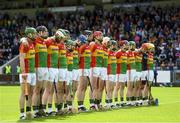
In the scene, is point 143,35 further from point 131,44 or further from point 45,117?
point 45,117

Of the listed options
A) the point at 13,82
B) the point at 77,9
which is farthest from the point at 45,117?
the point at 77,9

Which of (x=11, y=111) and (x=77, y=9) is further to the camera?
(x=77, y=9)

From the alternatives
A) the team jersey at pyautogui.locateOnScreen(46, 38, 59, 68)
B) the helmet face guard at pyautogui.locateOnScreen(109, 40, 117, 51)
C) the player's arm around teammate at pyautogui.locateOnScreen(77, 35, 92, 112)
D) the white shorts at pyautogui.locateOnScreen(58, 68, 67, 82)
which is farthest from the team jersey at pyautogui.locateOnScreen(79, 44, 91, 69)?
the team jersey at pyautogui.locateOnScreen(46, 38, 59, 68)

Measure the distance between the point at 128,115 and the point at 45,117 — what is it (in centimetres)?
283

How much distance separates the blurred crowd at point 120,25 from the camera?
4641cm

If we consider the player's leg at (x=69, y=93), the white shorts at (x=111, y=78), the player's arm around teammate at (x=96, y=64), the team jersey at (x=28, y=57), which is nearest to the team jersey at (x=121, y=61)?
the white shorts at (x=111, y=78)

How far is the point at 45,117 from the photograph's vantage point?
17.2 meters

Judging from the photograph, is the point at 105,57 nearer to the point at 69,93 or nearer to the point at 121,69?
the point at 121,69

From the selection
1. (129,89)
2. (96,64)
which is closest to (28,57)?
(96,64)

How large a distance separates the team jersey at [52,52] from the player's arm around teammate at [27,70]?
1.02 meters

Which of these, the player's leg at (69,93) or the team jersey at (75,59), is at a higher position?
the team jersey at (75,59)

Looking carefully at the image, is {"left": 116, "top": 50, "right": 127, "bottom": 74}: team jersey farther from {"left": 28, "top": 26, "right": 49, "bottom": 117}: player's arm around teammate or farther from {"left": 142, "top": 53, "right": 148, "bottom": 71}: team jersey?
A: {"left": 28, "top": 26, "right": 49, "bottom": 117}: player's arm around teammate

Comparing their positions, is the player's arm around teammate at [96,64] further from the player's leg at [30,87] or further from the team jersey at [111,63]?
the player's leg at [30,87]

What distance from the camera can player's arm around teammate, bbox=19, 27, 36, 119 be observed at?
16.5 m
